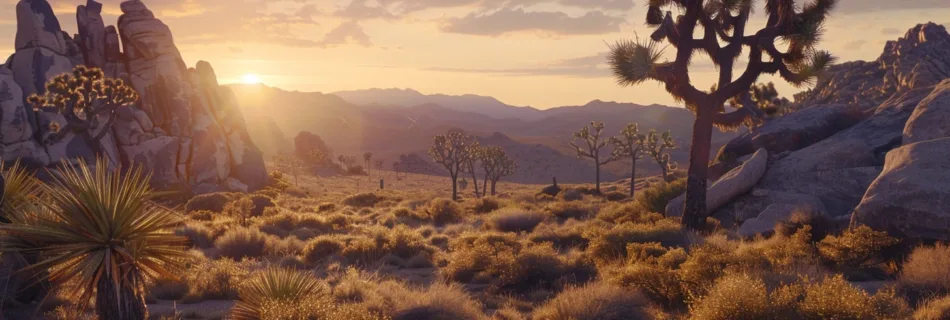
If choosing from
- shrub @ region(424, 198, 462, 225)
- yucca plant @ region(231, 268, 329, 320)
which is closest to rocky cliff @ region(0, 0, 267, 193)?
shrub @ region(424, 198, 462, 225)

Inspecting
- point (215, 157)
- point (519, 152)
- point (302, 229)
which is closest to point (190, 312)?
point (302, 229)

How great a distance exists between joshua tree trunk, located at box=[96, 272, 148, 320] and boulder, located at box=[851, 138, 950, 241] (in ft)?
38.3

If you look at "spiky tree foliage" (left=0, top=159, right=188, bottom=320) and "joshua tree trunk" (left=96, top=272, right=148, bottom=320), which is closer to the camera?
"spiky tree foliage" (left=0, top=159, right=188, bottom=320)

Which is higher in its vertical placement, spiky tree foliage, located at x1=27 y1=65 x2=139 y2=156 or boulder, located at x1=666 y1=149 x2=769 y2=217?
spiky tree foliage, located at x1=27 y1=65 x2=139 y2=156

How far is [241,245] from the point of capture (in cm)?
1537

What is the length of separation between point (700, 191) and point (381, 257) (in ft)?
29.2

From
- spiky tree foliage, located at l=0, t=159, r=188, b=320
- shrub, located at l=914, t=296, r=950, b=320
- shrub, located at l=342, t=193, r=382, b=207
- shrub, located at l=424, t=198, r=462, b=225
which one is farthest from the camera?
shrub, located at l=342, t=193, r=382, b=207

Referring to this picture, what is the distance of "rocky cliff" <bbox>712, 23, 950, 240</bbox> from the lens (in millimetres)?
9797

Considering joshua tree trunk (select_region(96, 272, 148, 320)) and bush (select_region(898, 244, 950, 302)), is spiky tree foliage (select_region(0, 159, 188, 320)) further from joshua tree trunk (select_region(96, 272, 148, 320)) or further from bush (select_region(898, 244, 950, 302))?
bush (select_region(898, 244, 950, 302))

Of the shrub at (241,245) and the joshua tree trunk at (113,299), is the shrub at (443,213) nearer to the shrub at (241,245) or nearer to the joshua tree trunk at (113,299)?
the shrub at (241,245)

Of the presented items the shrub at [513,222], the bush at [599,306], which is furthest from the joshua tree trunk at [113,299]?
the shrub at [513,222]

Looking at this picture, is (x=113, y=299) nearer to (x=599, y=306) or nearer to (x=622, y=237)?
(x=599, y=306)

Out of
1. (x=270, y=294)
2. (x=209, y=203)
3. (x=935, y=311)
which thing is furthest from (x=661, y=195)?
(x=209, y=203)

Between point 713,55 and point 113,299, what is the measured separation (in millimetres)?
15441
